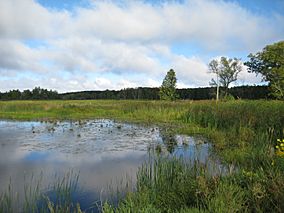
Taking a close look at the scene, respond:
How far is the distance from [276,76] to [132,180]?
35806 mm

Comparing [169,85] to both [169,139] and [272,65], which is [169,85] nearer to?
[272,65]

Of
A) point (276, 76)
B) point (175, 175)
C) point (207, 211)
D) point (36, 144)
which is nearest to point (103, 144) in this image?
point (36, 144)

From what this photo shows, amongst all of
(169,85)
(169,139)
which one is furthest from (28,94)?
(169,139)

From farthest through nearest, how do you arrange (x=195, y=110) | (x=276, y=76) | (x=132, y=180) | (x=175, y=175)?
1. (x=276, y=76)
2. (x=195, y=110)
3. (x=132, y=180)
4. (x=175, y=175)

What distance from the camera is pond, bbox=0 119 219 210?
602 centimetres

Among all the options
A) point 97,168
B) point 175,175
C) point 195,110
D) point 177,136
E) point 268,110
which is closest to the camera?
point 175,175

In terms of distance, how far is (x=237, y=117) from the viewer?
11.4m

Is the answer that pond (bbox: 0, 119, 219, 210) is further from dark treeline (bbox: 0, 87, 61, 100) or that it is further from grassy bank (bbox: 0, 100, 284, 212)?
dark treeline (bbox: 0, 87, 61, 100)

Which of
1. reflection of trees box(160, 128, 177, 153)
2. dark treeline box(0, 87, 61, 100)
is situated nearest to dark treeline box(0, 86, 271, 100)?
dark treeline box(0, 87, 61, 100)

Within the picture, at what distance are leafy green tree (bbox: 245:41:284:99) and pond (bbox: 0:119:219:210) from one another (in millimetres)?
27541

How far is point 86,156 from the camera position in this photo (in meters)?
8.57

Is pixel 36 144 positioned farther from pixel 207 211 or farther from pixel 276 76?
pixel 276 76

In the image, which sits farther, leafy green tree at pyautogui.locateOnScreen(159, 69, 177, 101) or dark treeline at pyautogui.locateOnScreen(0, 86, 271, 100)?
dark treeline at pyautogui.locateOnScreen(0, 86, 271, 100)

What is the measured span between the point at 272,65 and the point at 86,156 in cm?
3752
